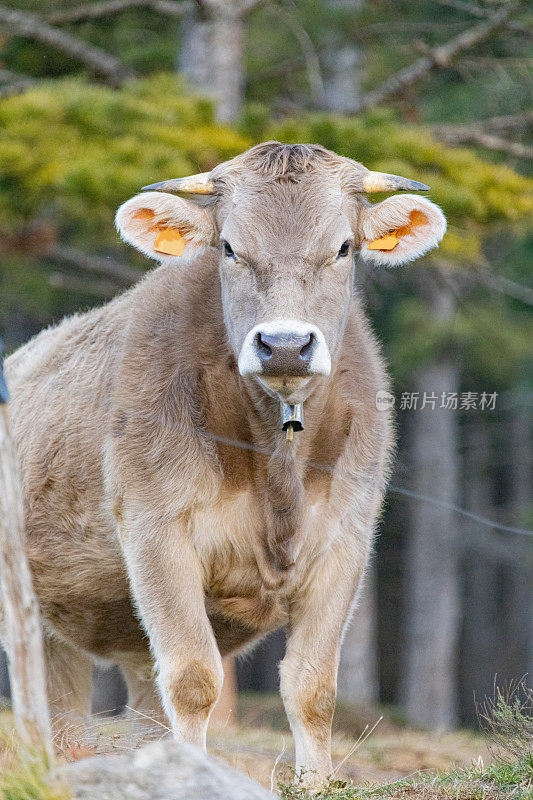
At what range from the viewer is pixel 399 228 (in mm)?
4918

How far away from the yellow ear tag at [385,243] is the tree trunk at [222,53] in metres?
5.70

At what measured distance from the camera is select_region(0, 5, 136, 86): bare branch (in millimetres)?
10312

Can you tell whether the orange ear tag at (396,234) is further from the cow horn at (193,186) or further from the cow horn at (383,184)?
the cow horn at (193,186)

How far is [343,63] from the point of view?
51.3ft

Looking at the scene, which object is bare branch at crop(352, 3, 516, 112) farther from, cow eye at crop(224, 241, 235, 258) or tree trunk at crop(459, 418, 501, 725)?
tree trunk at crop(459, 418, 501, 725)

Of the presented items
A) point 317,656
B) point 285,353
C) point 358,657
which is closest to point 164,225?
point 285,353

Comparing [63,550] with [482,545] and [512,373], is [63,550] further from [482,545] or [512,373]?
[482,545]

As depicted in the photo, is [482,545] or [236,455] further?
[482,545]

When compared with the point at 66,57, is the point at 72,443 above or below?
below

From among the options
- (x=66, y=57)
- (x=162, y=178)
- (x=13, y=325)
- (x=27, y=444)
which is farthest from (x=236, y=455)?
(x=13, y=325)

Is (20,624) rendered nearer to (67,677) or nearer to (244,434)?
(244,434)

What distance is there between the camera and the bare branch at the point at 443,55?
10188 millimetres

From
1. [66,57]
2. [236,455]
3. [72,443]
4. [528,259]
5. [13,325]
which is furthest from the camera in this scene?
[13,325]

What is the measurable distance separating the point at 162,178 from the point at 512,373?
11.4 meters
